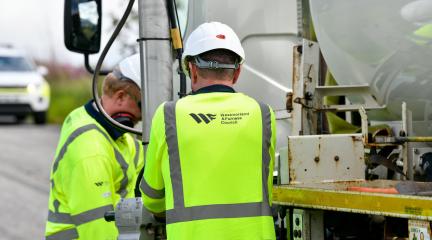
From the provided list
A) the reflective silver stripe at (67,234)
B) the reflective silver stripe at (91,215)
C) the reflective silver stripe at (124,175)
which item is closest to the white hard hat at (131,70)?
the reflective silver stripe at (124,175)

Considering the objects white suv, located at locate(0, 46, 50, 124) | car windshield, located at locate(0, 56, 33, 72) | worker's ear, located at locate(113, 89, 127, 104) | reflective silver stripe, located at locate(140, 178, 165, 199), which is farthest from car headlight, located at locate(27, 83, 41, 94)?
reflective silver stripe, located at locate(140, 178, 165, 199)

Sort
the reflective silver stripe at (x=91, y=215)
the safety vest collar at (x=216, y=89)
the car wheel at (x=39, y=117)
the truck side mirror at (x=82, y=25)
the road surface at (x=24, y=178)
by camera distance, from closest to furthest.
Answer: the safety vest collar at (x=216, y=89) → the truck side mirror at (x=82, y=25) → the reflective silver stripe at (x=91, y=215) → the road surface at (x=24, y=178) → the car wheel at (x=39, y=117)

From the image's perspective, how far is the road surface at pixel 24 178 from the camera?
10570mm

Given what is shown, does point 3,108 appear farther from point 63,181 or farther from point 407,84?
point 407,84

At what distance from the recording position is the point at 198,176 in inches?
131

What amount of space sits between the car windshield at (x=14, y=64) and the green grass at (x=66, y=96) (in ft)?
7.82

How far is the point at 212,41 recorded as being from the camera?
3416mm

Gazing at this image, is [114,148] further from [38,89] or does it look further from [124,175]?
[38,89]

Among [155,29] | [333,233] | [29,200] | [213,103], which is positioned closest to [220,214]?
[213,103]

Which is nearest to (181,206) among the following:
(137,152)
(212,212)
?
(212,212)

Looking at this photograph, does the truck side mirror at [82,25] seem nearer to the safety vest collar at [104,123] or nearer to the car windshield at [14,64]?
the safety vest collar at [104,123]

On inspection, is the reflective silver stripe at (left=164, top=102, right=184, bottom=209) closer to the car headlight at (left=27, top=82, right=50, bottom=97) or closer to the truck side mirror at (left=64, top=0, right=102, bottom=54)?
the truck side mirror at (left=64, top=0, right=102, bottom=54)

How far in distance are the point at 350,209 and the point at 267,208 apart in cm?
31

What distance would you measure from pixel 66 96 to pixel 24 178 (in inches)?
498
